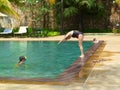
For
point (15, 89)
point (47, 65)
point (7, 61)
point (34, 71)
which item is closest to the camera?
point (15, 89)

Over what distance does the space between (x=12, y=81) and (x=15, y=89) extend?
83 centimetres

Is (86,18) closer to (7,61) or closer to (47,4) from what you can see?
(47,4)

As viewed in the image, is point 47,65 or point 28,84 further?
point 47,65

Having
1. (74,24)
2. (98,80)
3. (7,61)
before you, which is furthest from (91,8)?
(98,80)

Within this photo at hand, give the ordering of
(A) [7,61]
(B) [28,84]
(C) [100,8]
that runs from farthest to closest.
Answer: (C) [100,8] → (A) [7,61] → (B) [28,84]

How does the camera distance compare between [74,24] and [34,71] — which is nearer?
[34,71]

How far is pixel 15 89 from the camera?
6.89 meters

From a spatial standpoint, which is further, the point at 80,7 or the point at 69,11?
the point at 80,7

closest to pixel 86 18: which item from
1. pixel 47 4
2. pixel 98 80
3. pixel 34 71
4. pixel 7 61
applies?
pixel 47 4

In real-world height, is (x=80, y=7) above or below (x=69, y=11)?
above

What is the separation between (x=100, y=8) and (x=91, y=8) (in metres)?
0.76

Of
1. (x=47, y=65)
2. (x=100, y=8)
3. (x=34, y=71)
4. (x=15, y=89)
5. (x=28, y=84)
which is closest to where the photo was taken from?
(x=15, y=89)

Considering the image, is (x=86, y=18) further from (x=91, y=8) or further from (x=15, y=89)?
(x=15, y=89)

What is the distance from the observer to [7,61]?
13648 mm
